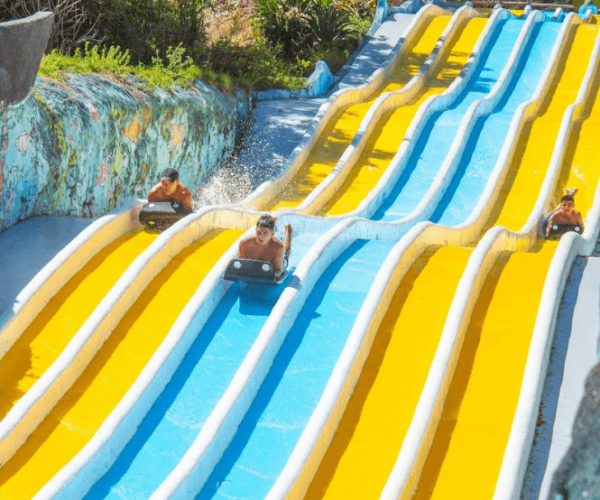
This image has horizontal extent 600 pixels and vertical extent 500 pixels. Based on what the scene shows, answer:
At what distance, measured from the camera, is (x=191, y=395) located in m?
8.56

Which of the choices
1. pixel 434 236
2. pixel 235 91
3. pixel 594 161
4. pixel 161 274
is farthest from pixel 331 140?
pixel 161 274

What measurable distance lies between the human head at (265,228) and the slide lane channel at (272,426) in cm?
98

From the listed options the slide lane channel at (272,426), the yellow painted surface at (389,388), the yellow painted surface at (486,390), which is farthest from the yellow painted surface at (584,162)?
the slide lane channel at (272,426)

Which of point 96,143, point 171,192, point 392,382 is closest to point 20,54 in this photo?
point 96,143

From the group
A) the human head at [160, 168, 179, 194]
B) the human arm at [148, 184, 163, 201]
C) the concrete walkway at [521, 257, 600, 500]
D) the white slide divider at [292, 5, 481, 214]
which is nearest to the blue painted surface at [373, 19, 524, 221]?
the white slide divider at [292, 5, 481, 214]

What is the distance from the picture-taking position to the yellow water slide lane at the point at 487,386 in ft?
24.5

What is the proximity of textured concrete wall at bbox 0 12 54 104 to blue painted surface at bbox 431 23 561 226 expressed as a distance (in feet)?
22.0

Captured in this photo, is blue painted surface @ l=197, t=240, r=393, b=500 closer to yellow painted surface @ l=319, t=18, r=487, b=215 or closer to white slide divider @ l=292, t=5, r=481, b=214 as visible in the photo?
white slide divider @ l=292, t=5, r=481, b=214

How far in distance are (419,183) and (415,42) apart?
23.5ft

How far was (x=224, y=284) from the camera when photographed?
1001 cm

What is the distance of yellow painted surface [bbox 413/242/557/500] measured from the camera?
745 centimetres

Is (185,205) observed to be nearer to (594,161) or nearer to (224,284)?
(224,284)

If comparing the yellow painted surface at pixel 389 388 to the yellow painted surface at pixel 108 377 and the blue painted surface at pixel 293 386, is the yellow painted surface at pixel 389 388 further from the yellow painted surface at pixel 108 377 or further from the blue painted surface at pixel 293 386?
the yellow painted surface at pixel 108 377

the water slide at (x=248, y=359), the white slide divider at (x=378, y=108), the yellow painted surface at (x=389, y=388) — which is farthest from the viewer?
the white slide divider at (x=378, y=108)
